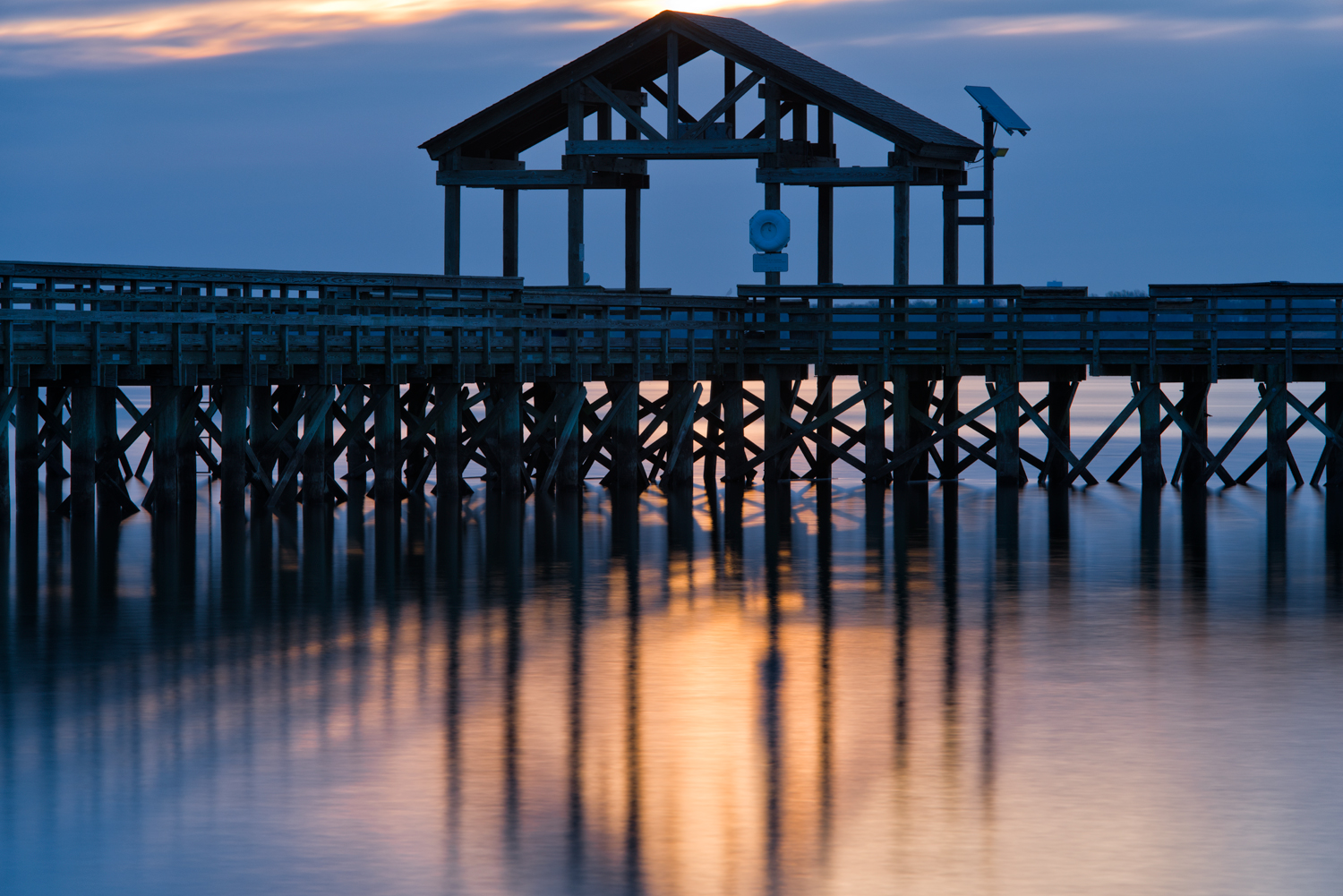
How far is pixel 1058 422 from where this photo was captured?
31844mm

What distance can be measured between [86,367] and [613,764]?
13.1 metres

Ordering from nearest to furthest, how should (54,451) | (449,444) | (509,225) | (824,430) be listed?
1. (54,451)
2. (449,444)
3. (824,430)
4. (509,225)

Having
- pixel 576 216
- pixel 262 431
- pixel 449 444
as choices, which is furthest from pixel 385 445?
pixel 576 216

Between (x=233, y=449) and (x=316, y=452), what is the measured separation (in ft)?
5.97

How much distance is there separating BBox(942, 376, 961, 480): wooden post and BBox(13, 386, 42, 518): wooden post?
1392cm

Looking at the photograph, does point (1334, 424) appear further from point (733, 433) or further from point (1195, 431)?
point (733, 433)

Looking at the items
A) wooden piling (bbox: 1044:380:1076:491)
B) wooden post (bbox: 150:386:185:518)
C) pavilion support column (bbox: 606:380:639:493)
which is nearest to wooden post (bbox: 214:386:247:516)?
wooden post (bbox: 150:386:185:518)

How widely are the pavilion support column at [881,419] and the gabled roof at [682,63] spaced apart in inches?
136

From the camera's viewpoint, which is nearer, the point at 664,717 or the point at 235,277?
the point at 664,717

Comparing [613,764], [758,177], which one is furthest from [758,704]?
[758,177]

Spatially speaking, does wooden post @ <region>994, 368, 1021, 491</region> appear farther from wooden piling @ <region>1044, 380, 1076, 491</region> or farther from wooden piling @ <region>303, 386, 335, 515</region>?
wooden piling @ <region>303, 386, 335, 515</region>

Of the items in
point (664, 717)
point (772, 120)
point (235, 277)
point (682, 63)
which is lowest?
point (664, 717)

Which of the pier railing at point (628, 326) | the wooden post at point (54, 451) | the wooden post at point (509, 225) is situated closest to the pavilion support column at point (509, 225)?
the wooden post at point (509, 225)

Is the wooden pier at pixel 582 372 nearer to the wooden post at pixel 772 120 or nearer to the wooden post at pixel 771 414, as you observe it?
the wooden post at pixel 771 414
